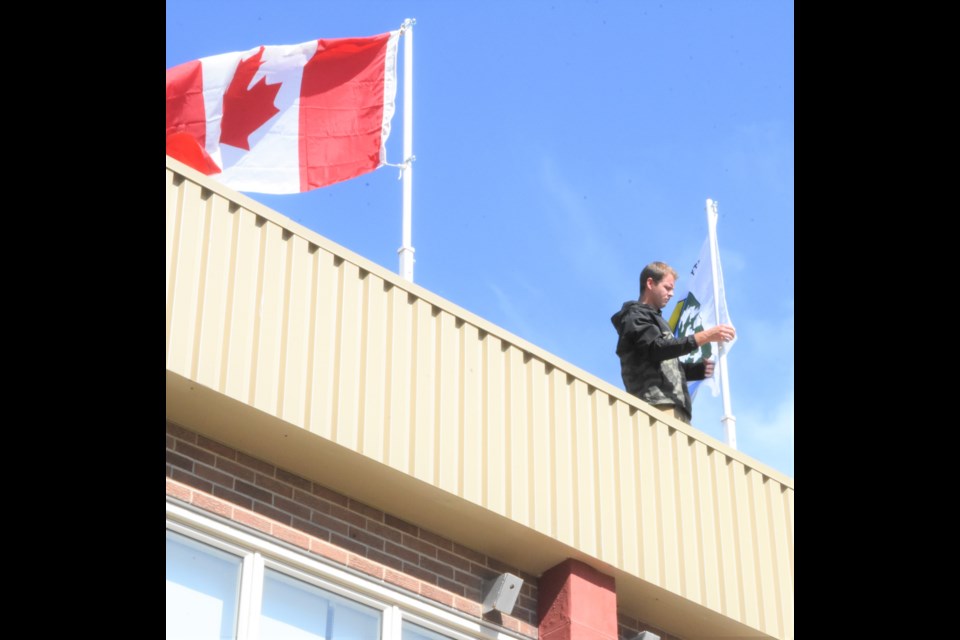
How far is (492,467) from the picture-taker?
7.91 meters

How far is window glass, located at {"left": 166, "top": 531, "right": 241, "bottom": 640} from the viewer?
6.62m

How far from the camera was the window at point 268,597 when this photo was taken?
6.71 meters

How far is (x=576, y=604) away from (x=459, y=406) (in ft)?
4.05

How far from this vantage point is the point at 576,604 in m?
7.97

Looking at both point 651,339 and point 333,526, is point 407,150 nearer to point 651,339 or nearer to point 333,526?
point 651,339

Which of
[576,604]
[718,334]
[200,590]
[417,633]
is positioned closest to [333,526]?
[417,633]

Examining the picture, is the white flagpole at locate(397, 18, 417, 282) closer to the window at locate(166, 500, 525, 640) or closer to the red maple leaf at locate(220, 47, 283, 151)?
the red maple leaf at locate(220, 47, 283, 151)

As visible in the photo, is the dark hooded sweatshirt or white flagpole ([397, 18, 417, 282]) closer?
the dark hooded sweatshirt

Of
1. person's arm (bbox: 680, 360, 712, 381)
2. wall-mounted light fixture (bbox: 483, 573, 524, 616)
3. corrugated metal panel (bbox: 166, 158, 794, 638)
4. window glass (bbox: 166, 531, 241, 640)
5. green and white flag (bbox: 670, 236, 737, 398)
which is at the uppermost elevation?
green and white flag (bbox: 670, 236, 737, 398)

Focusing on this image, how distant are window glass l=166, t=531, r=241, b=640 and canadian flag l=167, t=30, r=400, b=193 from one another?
212 inches

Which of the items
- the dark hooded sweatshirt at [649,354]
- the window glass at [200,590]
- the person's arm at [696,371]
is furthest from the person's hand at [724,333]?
the window glass at [200,590]

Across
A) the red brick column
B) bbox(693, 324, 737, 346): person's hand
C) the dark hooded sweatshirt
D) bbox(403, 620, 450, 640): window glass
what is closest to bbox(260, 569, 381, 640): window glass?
bbox(403, 620, 450, 640): window glass

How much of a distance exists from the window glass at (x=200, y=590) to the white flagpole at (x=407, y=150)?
392 centimetres
